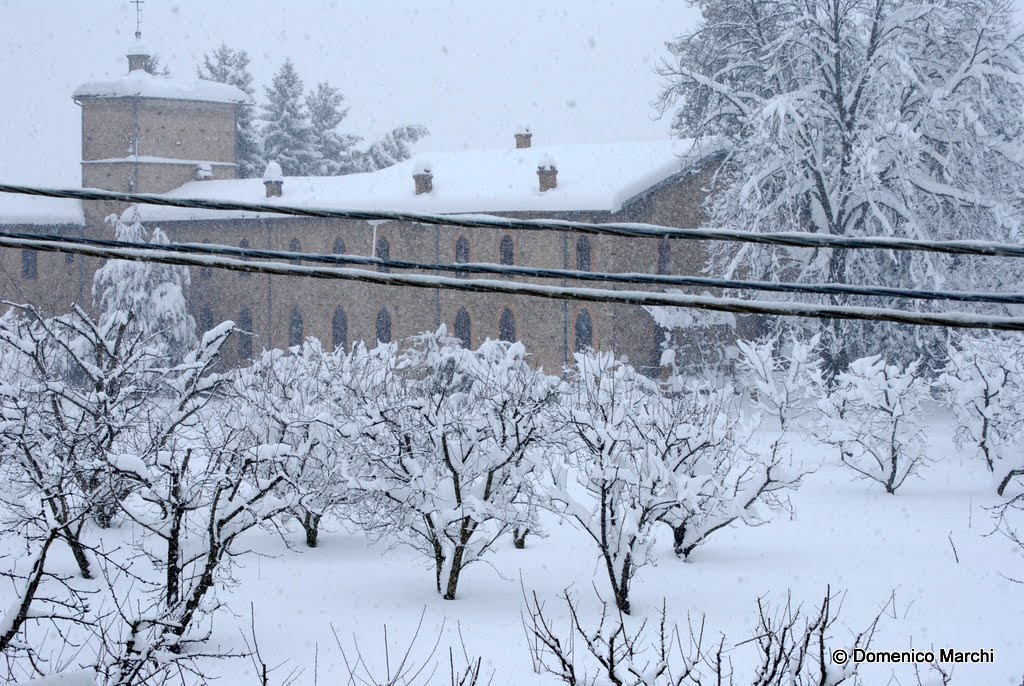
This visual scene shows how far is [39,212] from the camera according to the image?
149 ft

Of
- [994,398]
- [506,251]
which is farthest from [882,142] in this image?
[506,251]

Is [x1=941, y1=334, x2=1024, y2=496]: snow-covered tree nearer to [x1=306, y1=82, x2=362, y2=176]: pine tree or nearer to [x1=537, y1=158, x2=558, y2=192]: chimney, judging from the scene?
[x1=537, y1=158, x2=558, y2=192]: chimney

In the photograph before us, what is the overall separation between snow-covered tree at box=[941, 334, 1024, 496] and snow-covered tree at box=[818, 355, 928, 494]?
85 cm

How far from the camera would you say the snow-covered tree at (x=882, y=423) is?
20141 mm

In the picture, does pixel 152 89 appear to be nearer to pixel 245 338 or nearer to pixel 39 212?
pixel 39 212

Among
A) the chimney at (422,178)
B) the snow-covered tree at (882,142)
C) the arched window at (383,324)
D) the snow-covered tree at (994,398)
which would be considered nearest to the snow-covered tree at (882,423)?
the snow-covered tree at (994,398)

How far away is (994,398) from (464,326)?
20.1 meters

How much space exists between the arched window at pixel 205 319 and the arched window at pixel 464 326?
1143 centimetres

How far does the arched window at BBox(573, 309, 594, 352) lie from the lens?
114 ft

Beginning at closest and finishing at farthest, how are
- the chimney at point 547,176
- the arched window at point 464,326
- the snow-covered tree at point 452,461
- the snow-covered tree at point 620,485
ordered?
the snow-covered tree at point 620,485 < the snow-covered tree at point 452,461 < the chimney at point 547,176 < the arched window at point 464,326

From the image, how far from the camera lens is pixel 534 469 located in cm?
1494

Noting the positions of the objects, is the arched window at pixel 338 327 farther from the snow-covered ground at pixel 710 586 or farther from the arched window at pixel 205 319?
the snow-covered ground at pixel 710 586

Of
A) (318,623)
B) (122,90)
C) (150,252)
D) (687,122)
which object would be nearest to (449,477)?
(318,623)

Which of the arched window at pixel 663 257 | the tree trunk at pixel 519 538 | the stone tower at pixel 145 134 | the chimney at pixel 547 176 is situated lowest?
the tree trunk at pixel 519 538
